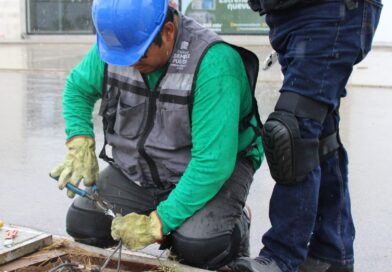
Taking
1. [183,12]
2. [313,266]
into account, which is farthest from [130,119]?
[183,12]

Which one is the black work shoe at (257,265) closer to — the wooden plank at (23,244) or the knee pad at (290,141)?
the knee pad at (290,141)

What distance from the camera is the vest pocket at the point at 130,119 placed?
8.97 feet

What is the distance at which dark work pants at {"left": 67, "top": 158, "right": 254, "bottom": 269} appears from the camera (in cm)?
264

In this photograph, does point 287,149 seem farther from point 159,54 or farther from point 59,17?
point 59,17

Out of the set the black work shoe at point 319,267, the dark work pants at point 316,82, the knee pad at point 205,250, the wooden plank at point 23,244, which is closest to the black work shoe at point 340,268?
the black work shoe at point 319,267

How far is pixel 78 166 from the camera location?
2850 millimetres

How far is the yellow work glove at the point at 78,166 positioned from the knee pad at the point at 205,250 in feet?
1.63

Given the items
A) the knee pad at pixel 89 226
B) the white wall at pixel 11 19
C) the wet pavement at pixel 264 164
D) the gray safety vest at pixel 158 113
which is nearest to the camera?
the gray safety vest at pixel 158 113

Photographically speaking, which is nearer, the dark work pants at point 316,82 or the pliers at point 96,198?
the dark work pants at point 316,82

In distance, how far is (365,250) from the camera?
138 inches

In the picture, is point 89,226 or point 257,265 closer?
point 257,265

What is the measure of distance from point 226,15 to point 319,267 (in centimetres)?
1517

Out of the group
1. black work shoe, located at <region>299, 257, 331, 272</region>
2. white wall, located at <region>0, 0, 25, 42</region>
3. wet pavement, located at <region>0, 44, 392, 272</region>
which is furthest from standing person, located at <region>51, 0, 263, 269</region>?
white wall, located at <region>0, 0, 25, 42</region>

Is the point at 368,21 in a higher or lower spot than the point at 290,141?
higher
